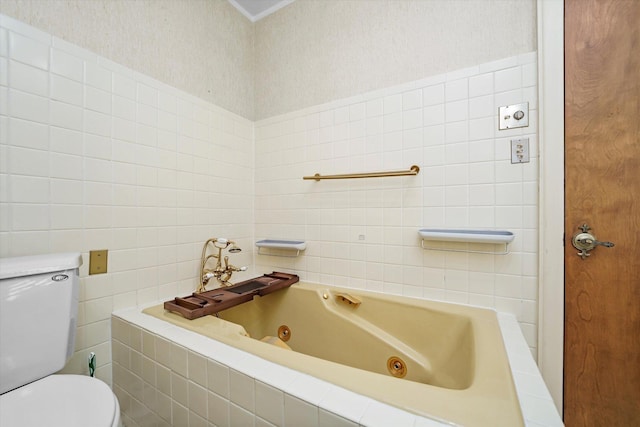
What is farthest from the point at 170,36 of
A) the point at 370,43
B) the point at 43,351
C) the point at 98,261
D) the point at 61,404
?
the point at 61,404

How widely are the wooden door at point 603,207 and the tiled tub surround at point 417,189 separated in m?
0.13

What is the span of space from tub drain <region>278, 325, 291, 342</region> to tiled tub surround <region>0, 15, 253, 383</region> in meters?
0.61

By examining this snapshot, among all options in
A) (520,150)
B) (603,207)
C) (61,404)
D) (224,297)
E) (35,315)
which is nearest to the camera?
(61,404)

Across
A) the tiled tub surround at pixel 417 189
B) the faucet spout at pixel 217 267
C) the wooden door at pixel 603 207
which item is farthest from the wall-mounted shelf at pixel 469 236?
the faucet spout at pixel 217 267

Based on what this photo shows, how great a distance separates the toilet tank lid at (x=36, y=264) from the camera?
816mm

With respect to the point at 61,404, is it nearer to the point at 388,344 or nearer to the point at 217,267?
the point at 217,267

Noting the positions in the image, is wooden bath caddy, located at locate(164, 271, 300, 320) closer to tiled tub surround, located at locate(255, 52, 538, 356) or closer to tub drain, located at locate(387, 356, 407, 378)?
tiled tub surround, located at locate(255, 52, 538, 356)

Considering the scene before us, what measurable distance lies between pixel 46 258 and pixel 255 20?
1969mm

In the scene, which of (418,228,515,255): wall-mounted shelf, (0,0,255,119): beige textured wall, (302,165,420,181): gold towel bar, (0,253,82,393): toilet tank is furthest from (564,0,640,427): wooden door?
(0,253,82,393): toilet tank

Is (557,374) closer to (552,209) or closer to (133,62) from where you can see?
(552,209)

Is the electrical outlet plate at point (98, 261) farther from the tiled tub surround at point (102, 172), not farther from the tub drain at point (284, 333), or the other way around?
the tub drain at point (284, 333)

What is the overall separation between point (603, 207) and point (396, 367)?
1081 millimetres

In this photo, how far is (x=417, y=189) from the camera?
4.40 feet

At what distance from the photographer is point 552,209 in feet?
3.50
